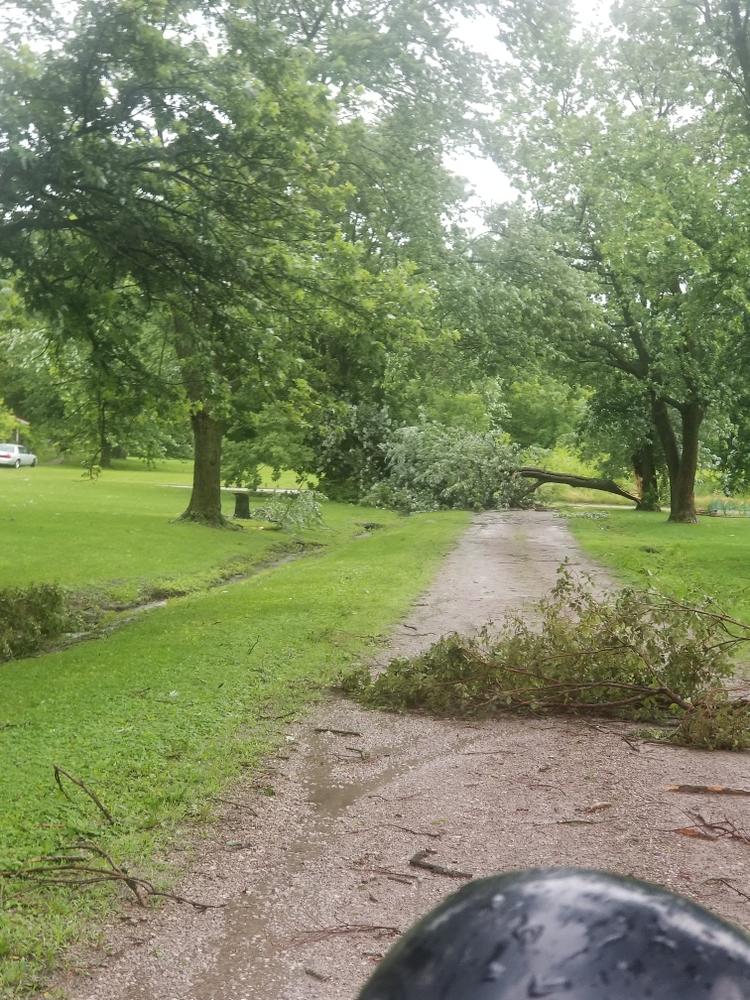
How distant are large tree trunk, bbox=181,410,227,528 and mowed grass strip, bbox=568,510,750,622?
10734 mm

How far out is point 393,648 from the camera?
11.1 meters

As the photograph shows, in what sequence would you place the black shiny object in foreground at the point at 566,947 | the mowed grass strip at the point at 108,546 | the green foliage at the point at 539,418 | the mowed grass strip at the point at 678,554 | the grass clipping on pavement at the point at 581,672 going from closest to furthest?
the black shiny object in foreground at the point at 566,947, the grass clipping on pavement at the point at 581,672, the mowed grass strip at the point at 678,554, the mowed grass strip at the point at 108,546, the green foliage at the point at 539,418

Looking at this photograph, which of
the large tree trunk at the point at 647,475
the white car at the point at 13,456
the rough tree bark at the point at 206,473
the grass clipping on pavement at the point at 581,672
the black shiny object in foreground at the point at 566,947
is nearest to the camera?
the black shiny object in foreground at the point at 566,947

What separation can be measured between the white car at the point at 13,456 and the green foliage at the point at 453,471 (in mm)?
39537

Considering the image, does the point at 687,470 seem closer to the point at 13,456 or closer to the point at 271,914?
the point at 271,914

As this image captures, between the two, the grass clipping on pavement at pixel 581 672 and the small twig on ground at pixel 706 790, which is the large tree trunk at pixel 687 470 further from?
the small twig on ground at pixel 706 790

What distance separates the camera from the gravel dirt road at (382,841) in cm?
406

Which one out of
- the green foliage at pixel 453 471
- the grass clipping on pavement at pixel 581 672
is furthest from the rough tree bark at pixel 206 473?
the grass clipping on pavement at pixel 581 672

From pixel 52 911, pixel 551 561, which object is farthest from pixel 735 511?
pixel 52 911

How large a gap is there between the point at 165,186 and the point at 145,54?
1620mm

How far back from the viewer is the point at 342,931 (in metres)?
4.30

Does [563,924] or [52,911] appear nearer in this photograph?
[563,924]

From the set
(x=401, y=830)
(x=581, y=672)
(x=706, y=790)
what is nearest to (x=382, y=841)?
(x=401, y=830)

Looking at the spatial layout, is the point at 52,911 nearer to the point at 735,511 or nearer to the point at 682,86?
the point at 682,86
